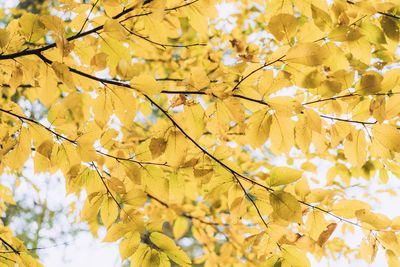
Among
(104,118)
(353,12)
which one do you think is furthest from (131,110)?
(353,12)

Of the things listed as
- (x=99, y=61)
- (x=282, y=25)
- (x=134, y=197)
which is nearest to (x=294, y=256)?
(x=134, y=197)

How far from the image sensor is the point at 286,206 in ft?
2.61

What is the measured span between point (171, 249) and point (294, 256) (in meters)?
0.31

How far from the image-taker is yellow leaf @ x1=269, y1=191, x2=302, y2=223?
2.55 ft

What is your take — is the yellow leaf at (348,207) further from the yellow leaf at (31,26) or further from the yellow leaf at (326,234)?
the yellow leaf at (31,26)

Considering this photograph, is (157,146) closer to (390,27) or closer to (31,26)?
(31,26)

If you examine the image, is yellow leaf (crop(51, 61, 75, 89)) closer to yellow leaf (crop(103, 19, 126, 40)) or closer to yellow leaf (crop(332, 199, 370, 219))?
yellow leaf (crop(103, 19, 126, 40))

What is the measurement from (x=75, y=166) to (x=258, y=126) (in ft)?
1.57

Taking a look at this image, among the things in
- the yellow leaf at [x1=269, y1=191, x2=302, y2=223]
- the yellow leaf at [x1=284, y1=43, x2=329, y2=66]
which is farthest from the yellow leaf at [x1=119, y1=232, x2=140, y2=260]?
the yellow leaf at [x1=284, y1=43, x2=329, y2=66]

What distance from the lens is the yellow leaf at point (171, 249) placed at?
833 millimetres

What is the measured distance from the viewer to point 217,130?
881 mm

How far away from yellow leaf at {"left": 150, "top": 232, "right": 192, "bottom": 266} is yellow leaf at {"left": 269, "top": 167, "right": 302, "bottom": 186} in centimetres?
29

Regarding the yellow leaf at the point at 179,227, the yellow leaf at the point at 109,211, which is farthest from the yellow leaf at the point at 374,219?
the yellow leaf at the point at 179,227

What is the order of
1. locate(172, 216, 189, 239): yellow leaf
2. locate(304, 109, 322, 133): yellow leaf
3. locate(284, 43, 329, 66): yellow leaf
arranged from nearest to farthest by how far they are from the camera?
locate(284, 43, 329, 66): yellow leaf → locate(304, 109, 322, 133): yellow leaf → locate(172, 216, 189, 239): yellow leaf
